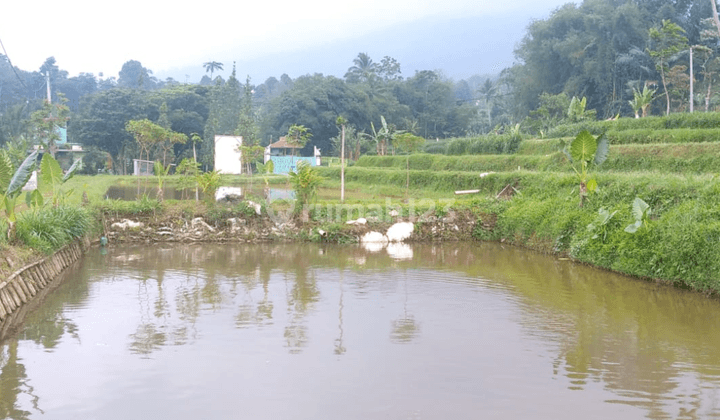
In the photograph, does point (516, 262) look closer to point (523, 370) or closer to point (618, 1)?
point (523, 370)

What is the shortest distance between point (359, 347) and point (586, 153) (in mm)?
8261

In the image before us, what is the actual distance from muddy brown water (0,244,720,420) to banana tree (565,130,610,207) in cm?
220

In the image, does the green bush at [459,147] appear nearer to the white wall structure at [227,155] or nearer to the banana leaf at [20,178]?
the white wall structure at [227,155]

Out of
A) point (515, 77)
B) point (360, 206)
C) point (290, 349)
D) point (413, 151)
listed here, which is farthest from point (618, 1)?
point (290, 349)

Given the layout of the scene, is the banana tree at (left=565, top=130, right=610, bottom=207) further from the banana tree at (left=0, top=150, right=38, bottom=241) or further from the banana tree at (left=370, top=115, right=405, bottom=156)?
the banana tree at (left=370, top=115, right=405, bottom=156)

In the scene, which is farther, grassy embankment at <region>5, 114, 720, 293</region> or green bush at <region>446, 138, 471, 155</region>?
green bush at <region>446, 138, 471, 155</region>

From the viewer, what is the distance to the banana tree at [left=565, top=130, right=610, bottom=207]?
41.8ft

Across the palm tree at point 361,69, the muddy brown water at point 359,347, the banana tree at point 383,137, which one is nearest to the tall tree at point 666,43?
the banana tree at point 383,137

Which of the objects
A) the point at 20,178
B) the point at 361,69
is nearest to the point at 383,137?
the point at 20,178

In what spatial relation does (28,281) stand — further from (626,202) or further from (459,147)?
(459,147)

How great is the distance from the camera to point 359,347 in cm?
671

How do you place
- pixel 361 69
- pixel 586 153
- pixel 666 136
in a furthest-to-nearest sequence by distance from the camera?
pixel 361 69 < pixel 666 136 < pixel 586 153

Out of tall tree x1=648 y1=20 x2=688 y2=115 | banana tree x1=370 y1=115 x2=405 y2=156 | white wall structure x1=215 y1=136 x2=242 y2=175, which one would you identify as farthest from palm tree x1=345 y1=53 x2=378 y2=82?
white wall structure x1=215 y1=136 x2=242 y2=175

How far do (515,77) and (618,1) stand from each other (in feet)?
32.3
